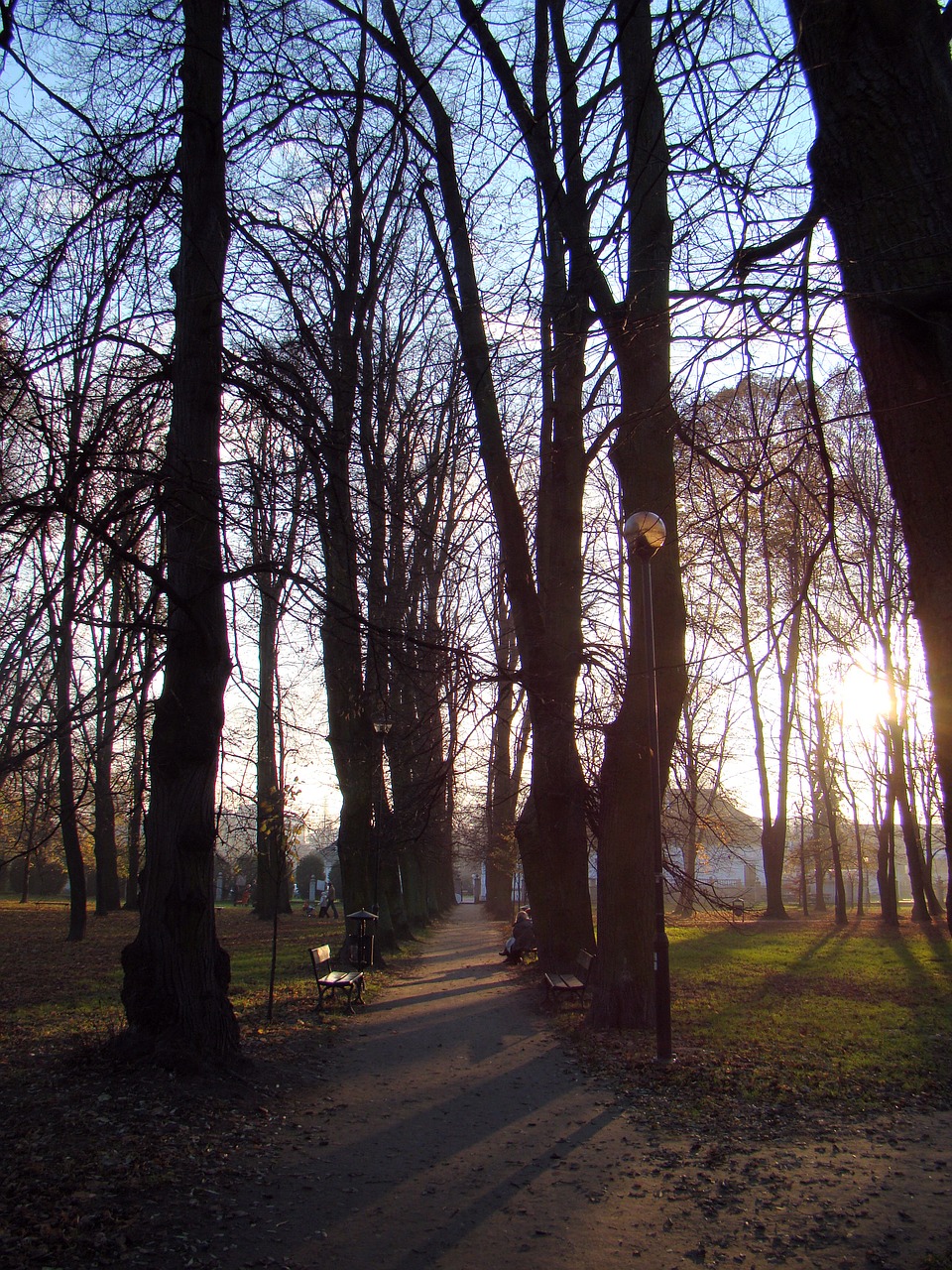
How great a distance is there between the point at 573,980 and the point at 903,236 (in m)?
10.0

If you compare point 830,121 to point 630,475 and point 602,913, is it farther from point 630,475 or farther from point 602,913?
point 602,913

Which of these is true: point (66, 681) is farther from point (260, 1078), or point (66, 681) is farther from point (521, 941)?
point (521, 941)

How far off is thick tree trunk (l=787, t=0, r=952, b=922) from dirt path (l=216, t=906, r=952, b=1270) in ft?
8.35

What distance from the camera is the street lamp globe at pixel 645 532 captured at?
855 cm

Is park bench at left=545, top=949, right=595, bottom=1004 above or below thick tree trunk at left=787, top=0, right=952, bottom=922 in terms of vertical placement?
below

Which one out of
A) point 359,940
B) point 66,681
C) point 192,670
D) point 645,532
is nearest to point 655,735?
point 645,532

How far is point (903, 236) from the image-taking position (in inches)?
130

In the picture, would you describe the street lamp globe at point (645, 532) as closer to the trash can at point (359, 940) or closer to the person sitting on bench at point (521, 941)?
the trash can at point (359, 940)

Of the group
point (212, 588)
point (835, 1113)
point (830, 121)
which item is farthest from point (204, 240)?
point (835, 1113)

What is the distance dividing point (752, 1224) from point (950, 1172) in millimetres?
1560

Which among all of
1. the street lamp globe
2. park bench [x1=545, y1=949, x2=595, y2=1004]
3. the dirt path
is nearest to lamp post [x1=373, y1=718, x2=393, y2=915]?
park bench [x1=545, y1=949, x2=595, y2=1004]

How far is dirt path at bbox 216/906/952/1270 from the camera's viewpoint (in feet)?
13.8

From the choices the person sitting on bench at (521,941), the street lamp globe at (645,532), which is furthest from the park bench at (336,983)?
the street lamp globe at (645,532)

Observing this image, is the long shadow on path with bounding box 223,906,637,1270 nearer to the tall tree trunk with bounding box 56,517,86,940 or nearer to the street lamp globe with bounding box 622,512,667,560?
the tall tree trunk with bounding box 56,517,86,940
